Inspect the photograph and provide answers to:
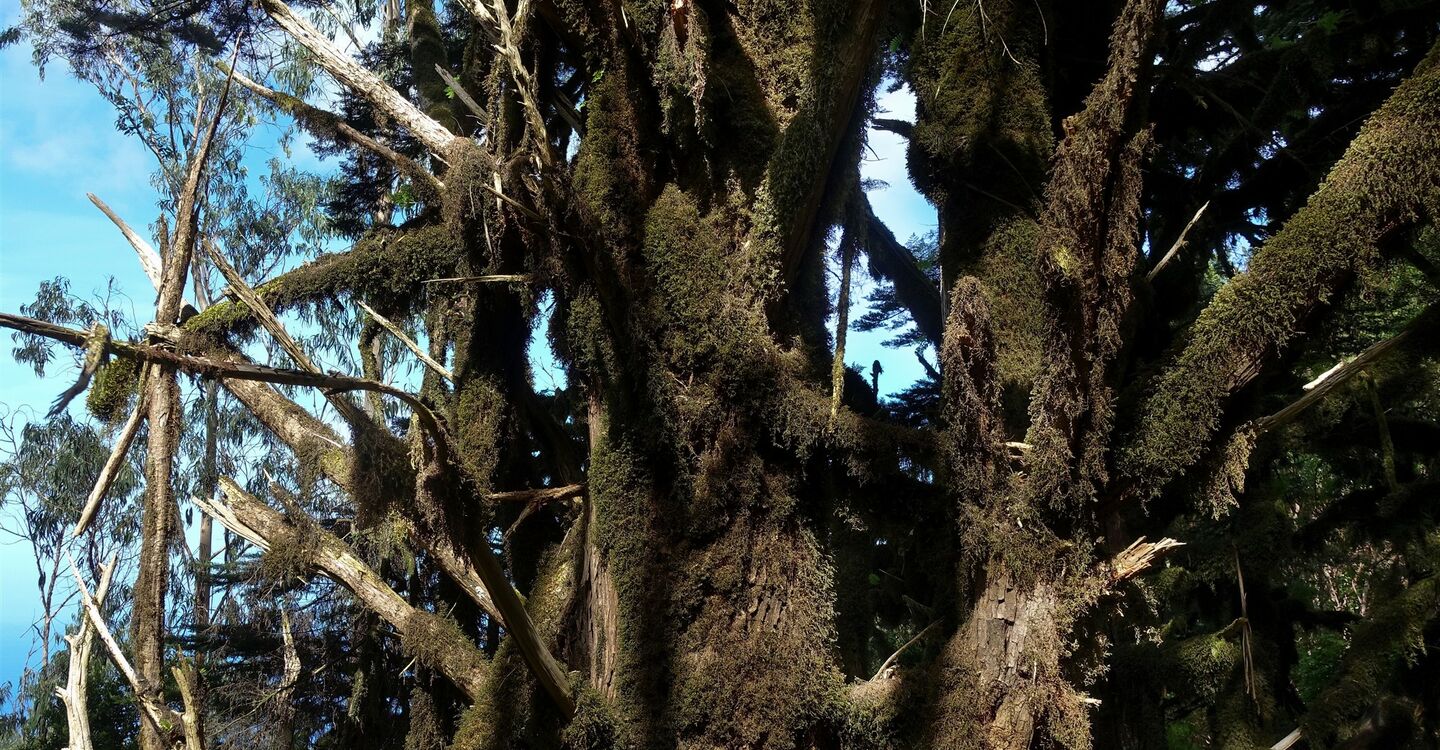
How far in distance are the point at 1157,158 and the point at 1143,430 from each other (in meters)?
3.58

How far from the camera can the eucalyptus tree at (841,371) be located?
3781mm

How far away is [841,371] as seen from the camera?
4.49m

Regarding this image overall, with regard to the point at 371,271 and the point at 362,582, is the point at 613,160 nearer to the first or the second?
the point at 371,271

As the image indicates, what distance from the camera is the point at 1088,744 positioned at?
3824 mm

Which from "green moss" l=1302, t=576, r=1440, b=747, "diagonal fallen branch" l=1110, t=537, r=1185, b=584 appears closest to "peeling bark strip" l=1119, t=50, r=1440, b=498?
"diagonal fallen branch" l=1110, t=537, r=1185, b=584

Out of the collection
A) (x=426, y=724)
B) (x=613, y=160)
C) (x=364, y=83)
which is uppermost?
(x=364, y=83)

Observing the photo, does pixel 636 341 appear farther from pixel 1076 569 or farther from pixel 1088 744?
pixel 1088 744

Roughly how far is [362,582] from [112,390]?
1.78 metres

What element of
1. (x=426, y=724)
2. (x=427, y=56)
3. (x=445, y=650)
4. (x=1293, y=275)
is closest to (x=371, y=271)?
(x=445, y=650)

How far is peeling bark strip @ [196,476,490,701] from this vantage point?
571 cm

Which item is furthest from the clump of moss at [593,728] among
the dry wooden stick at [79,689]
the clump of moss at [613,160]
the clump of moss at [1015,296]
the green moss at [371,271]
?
the dry wooden stick at [79,689]

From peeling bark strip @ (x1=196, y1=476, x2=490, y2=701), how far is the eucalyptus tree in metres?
0.03

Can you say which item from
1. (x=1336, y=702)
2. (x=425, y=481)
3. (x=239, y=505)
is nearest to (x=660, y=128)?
(x=425, y=481)

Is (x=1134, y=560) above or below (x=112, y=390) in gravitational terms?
below
